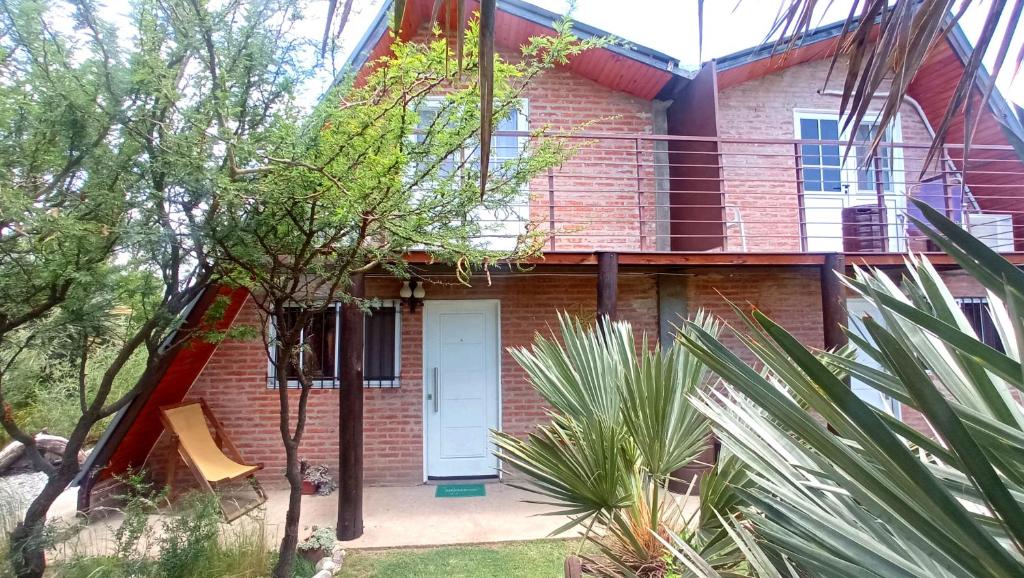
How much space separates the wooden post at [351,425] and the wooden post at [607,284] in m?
2.30

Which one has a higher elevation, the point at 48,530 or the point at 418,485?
the point at 48,530

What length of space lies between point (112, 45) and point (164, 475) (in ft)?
16.9

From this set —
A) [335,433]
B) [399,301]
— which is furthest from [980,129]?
[335,433]

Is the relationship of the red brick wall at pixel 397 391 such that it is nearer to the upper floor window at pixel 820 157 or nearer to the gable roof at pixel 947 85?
the upper floor window at pixel 820 157

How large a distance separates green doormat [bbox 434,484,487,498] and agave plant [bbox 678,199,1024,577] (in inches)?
198

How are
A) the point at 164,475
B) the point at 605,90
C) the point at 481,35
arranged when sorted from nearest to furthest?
1. the point at 481,35
2. the point at 164,475
3. the point at 605,90

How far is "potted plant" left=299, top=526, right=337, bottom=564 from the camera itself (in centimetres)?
393

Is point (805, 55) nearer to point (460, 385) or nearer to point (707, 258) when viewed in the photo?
point (707, 258)

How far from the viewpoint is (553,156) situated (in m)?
3.42

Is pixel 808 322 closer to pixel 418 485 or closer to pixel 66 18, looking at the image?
pixel 418 485

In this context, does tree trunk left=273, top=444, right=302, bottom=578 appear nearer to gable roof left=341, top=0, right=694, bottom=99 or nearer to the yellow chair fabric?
the yellow chair fabric

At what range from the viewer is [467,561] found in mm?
4090

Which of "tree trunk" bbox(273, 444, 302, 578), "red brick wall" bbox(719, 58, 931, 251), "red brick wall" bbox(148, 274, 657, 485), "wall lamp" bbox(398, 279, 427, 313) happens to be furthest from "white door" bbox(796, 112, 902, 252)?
"tree trunk" bbox(273, 444, 302, 578)

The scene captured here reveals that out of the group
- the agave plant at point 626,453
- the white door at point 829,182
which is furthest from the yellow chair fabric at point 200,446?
the white door at point 829,182
